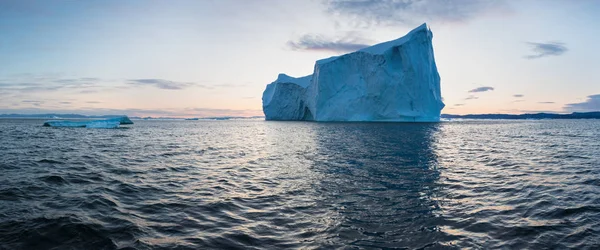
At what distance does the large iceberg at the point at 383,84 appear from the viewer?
176 feet

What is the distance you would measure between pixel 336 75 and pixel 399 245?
5761cm

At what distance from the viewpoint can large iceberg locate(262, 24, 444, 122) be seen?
53531 mm

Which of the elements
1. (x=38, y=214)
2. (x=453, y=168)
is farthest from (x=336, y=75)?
(x=38, y=214)

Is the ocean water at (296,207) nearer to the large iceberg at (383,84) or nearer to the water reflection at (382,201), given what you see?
the water reflection at (382,201)

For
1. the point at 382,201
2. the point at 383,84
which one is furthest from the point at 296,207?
the point at 383,84

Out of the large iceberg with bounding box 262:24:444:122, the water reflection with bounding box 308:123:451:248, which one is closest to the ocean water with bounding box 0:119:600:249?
the water reflection with bounding box 308:123:451:248

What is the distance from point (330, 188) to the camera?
28.8 feet

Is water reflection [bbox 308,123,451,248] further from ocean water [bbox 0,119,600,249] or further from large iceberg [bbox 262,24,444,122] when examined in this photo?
large iceberg [bbox 262,24,444,122]

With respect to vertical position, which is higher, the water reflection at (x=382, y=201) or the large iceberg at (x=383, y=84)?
the large iceberg at (x=383, y=84)

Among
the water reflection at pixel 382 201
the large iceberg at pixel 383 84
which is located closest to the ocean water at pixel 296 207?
the water reflection at pixel 382 201

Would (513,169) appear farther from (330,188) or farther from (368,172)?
(330,188)

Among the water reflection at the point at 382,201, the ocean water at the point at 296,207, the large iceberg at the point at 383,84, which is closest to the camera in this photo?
the ocean water at the point at 296,207

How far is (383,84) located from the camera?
5497cm

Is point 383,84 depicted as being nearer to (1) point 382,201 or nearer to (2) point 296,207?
(1) point 382,201
